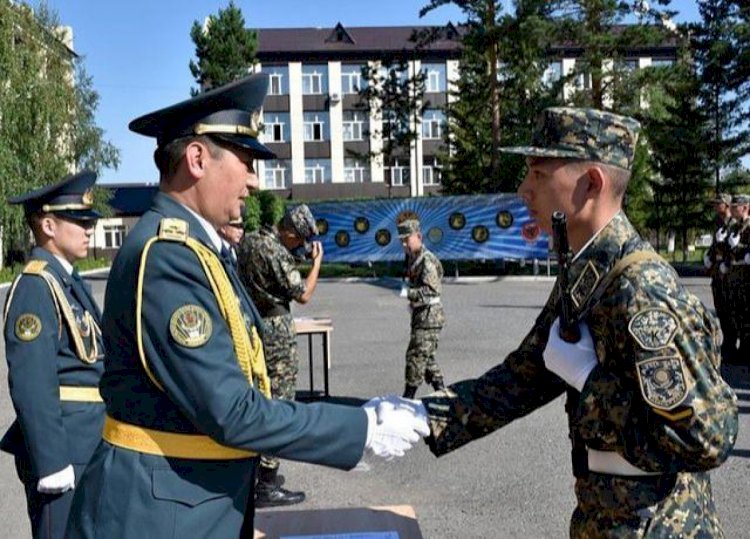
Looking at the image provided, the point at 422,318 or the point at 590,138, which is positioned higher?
the point at 590,138

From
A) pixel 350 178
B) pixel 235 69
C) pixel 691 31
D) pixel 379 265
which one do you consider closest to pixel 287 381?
pixel 379 265

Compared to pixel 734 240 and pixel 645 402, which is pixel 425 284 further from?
pixel 645 402

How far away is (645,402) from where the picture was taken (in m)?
1.92

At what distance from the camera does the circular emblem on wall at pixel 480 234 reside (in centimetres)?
2445

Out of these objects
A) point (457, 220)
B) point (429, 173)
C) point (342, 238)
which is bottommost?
point (342, 238)

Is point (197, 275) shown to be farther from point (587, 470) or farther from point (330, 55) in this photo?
point (330, 55)

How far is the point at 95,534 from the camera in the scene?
82.3 inches

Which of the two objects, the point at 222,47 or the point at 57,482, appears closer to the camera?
the point at 57,482

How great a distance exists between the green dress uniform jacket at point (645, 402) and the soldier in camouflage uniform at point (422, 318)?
5868 millimetres

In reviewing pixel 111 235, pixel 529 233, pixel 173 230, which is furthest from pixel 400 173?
pixel 173 230

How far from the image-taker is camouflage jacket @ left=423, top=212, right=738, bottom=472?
6.25 feet

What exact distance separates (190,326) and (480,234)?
22840mm

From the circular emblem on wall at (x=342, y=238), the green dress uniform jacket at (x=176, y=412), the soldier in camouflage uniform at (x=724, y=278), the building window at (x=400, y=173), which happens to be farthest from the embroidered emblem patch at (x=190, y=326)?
the building window at (x=400, y=173)

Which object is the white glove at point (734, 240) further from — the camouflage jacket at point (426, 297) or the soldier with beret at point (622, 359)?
the soldier with beret at point (622, 359)
